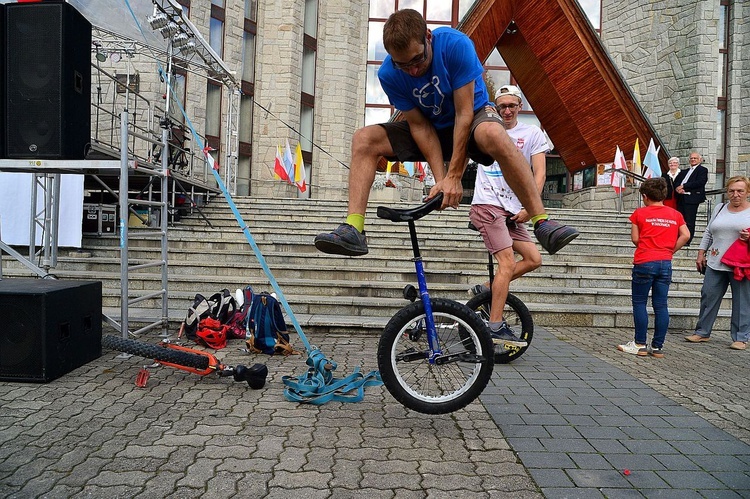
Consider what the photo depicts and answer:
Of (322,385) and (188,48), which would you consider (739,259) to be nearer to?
(322,385)

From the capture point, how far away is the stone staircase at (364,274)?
6906mm

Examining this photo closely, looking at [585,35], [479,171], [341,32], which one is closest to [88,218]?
[479,171]

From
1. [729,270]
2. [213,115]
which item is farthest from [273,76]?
[729,270]

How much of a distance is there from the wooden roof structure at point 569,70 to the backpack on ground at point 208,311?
13.7 metres

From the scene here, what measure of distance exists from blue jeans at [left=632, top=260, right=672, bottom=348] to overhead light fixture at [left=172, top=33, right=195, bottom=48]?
9697 millimetres

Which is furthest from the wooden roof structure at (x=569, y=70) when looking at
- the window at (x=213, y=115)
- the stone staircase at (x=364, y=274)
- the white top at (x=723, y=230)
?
the white top at (x=723, y=230)

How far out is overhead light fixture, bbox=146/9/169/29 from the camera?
9328 mm

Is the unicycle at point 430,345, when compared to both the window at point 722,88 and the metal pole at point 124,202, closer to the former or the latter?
the metal pole at point 124,202

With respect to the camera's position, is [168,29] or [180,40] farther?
[180,40]

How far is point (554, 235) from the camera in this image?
10.3 ft

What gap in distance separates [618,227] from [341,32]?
17765mm

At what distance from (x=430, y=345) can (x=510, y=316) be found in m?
2.14

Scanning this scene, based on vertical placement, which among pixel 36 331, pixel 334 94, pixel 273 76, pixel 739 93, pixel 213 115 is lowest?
pixel 36 331

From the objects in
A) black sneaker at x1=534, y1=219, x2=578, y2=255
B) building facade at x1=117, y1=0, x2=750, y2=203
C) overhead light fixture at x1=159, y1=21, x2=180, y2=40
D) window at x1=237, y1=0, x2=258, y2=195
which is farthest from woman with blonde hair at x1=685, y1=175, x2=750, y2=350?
window at x1=237, y1=0, x2=258, y2=195
